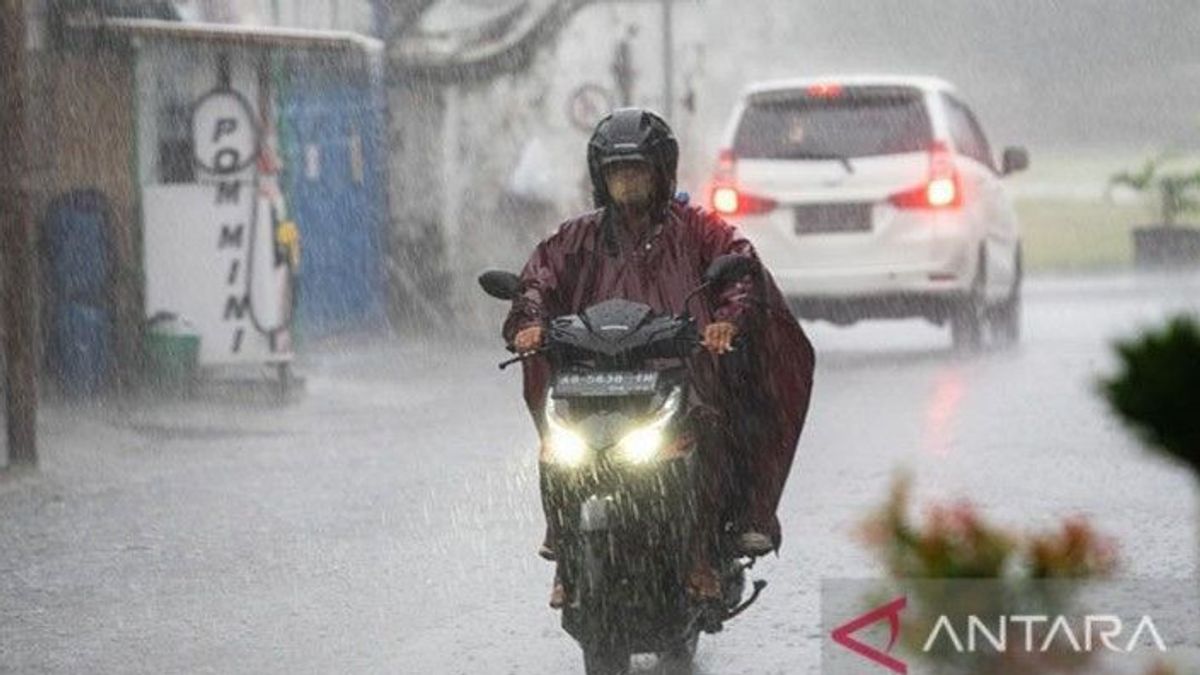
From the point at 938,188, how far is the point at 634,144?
1239 cm

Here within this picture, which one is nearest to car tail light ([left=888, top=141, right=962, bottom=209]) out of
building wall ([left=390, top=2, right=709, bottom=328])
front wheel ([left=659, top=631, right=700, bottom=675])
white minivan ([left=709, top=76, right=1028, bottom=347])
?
white minivan ([left=709, top=76, right=1028, bottom=347])

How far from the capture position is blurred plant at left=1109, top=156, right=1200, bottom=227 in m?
35.5

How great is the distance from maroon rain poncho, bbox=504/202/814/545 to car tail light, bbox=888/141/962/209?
38.6 feet

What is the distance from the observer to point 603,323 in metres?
6.91

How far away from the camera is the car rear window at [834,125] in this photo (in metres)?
19.1

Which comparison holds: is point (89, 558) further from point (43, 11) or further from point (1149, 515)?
point (43, 11)

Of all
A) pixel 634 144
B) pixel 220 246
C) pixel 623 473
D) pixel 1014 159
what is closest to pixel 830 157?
pixel 1014 159

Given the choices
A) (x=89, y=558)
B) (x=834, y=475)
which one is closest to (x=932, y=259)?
(x=834, y=475)

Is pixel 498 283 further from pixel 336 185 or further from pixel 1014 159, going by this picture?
pixel 336 185

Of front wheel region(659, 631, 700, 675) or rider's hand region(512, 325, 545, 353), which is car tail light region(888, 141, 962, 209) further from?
rider's hand region(512, 325, 545, 353)

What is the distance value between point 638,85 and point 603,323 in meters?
20.9

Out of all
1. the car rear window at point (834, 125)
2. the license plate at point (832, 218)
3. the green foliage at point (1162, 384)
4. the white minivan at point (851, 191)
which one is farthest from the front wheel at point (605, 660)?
the car rear window at point (834, 125)

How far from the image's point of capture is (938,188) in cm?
1923

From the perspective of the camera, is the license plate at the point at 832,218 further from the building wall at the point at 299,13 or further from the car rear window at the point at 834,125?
the building wall at the point at 299,13
